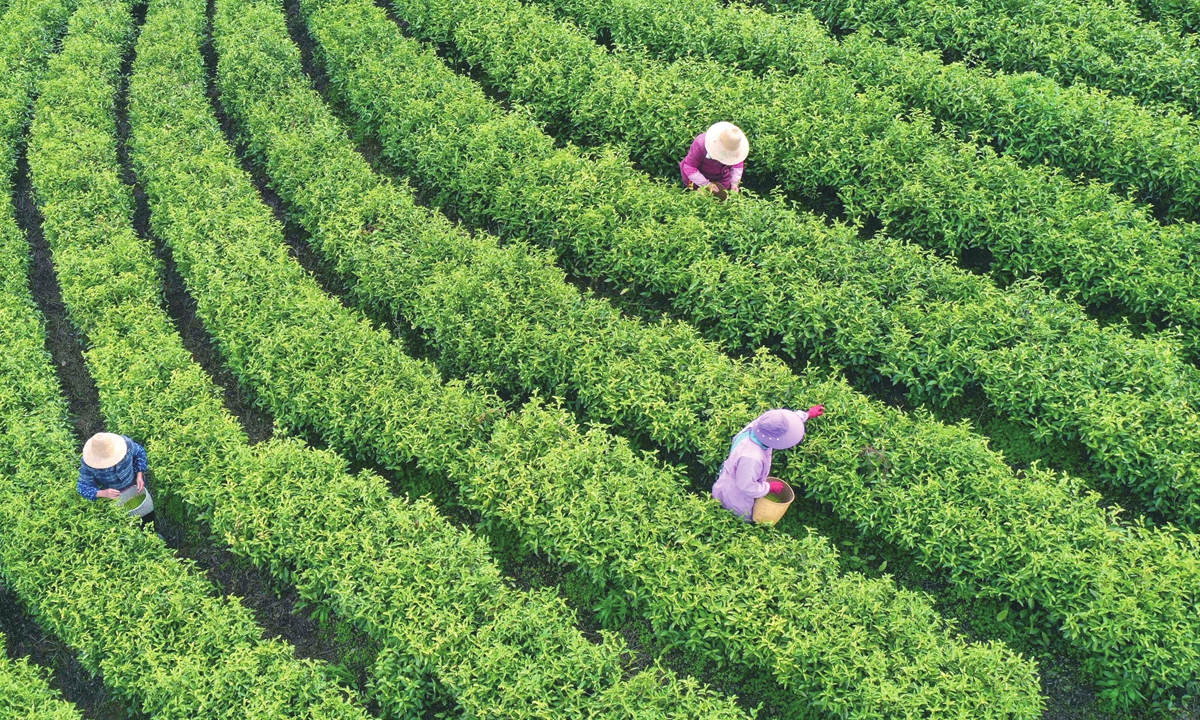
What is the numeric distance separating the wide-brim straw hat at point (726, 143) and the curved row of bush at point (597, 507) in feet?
12.2

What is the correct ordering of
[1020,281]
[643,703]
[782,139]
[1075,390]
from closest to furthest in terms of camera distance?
1. [643,703]
2. [1075,390]
3. [1020,281]
4. [782,139]

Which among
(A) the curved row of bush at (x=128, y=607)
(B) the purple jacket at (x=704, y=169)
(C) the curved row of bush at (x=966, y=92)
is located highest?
(C) the curved row of bush at (x=966, y=92)

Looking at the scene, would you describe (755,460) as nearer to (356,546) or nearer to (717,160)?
(356,546)

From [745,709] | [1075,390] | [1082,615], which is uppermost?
[1075,390]

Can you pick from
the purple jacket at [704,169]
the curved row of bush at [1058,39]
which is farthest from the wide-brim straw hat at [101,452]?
the curved row of bush at [1058,39]

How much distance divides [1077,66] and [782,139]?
4213 millimetres

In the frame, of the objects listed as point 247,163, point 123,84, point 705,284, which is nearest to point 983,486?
point 705,284

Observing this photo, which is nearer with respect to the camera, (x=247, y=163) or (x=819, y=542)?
(x=819, y=542)

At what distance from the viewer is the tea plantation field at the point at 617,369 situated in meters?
7.20

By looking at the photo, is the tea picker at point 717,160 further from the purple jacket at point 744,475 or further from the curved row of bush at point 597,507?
the purple jacket at point 744,475

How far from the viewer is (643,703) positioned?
680cm

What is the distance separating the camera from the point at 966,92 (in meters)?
11.0

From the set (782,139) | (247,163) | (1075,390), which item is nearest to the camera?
(1075,390)

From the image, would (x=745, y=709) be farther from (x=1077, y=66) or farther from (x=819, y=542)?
(x=1077, y=66)
